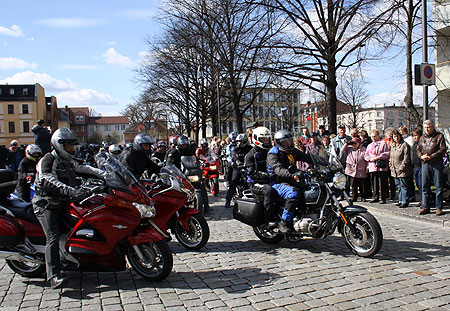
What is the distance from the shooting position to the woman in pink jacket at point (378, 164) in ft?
34.2

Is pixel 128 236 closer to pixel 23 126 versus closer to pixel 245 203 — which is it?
pixel 245 203

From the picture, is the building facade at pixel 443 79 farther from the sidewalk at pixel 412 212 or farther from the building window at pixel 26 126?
the building window at pixel 26 126

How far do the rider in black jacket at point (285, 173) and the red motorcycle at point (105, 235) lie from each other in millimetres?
2025

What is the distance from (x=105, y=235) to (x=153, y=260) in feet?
2.08

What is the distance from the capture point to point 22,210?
513 cm

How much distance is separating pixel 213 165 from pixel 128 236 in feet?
24.2

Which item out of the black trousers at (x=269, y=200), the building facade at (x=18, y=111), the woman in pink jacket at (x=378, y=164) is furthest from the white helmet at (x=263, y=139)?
the building facade at (x=18, y=111)

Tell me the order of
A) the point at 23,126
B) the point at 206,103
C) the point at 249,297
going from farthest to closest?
the point at 23,126 → the point at 206,103 → the point at 249,297

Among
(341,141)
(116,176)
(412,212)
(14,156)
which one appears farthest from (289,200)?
(14,156)

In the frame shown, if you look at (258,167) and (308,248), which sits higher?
(258,167)

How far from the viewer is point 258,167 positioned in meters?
7.12

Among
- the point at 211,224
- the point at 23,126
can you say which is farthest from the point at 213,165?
the point at 23,126

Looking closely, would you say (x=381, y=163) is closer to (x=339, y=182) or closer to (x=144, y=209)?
(x=339, y=182)

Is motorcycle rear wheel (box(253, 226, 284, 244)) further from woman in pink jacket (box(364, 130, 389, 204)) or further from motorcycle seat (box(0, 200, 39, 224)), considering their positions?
woman in pink jacket (box(364, 130, 389, 204))
